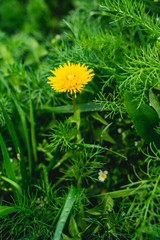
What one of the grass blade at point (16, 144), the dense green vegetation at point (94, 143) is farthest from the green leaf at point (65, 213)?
the grass blade at point (16, 144)

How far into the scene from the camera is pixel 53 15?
2.22 meters

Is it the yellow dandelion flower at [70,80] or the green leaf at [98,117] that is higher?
the yellow dandelion flower at [70,80]

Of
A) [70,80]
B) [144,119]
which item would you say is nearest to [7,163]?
[70,80]

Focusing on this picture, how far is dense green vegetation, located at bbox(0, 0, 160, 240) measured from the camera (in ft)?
2.66

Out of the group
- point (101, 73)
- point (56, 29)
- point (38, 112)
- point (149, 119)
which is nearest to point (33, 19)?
point (56, 29)

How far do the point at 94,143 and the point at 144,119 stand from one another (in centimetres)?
22

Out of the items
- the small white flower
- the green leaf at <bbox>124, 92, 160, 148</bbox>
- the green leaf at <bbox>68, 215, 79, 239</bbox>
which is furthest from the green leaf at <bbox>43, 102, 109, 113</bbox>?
the green leaf at <bbox>68, 215, 79, 239</bbox>

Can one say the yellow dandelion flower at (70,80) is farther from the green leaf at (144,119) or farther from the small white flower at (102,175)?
the small white flower at (102,175)

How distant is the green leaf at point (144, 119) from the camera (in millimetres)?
834

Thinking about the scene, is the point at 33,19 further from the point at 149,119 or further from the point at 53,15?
the point at 149,119

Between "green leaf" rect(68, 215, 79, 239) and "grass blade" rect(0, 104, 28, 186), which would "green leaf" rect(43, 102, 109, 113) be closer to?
"grass blade" rect(0, 104, 28, 186)

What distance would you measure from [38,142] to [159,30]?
82 cm

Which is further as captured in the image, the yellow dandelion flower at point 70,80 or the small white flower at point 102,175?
the small white flower at point 102,175

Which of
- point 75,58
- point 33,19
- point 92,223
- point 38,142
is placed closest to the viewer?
point 92,223
